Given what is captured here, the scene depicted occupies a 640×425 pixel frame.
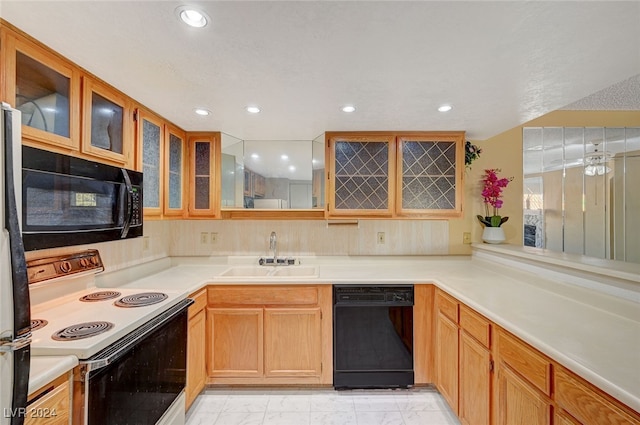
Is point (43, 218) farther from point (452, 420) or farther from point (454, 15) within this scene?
point (452, 420)

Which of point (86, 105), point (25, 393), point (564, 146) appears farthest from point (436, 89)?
point (564, 146)

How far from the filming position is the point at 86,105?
4.51ft

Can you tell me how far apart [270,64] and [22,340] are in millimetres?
1305

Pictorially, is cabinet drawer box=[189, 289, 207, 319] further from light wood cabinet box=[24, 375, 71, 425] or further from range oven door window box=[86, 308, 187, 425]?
light wood cabinet box=[24, 375, 71, 425]

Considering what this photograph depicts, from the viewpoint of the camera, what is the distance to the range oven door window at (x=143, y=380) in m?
1.06

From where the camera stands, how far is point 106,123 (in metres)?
1.53

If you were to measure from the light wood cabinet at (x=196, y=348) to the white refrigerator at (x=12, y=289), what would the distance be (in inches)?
46.5

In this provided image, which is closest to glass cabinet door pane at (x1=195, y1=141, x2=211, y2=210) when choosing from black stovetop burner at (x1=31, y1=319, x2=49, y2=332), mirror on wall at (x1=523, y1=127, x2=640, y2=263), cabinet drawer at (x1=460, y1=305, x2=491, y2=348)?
black stovetop burner at (x1=31, y1=319, x2=49, y2=332)

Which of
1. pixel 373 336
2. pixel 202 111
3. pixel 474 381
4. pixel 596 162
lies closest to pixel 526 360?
pixel 474 381

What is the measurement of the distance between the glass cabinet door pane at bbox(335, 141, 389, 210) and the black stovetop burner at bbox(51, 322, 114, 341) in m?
1.74

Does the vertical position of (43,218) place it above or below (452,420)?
above

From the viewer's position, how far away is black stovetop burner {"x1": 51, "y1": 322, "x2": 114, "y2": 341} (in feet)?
3.52

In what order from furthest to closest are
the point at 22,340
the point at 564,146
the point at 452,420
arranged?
the point at 564,146 < the point at 452,420 < the point at 22,340

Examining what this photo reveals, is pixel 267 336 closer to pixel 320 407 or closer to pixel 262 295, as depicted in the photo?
pixel 262 295
